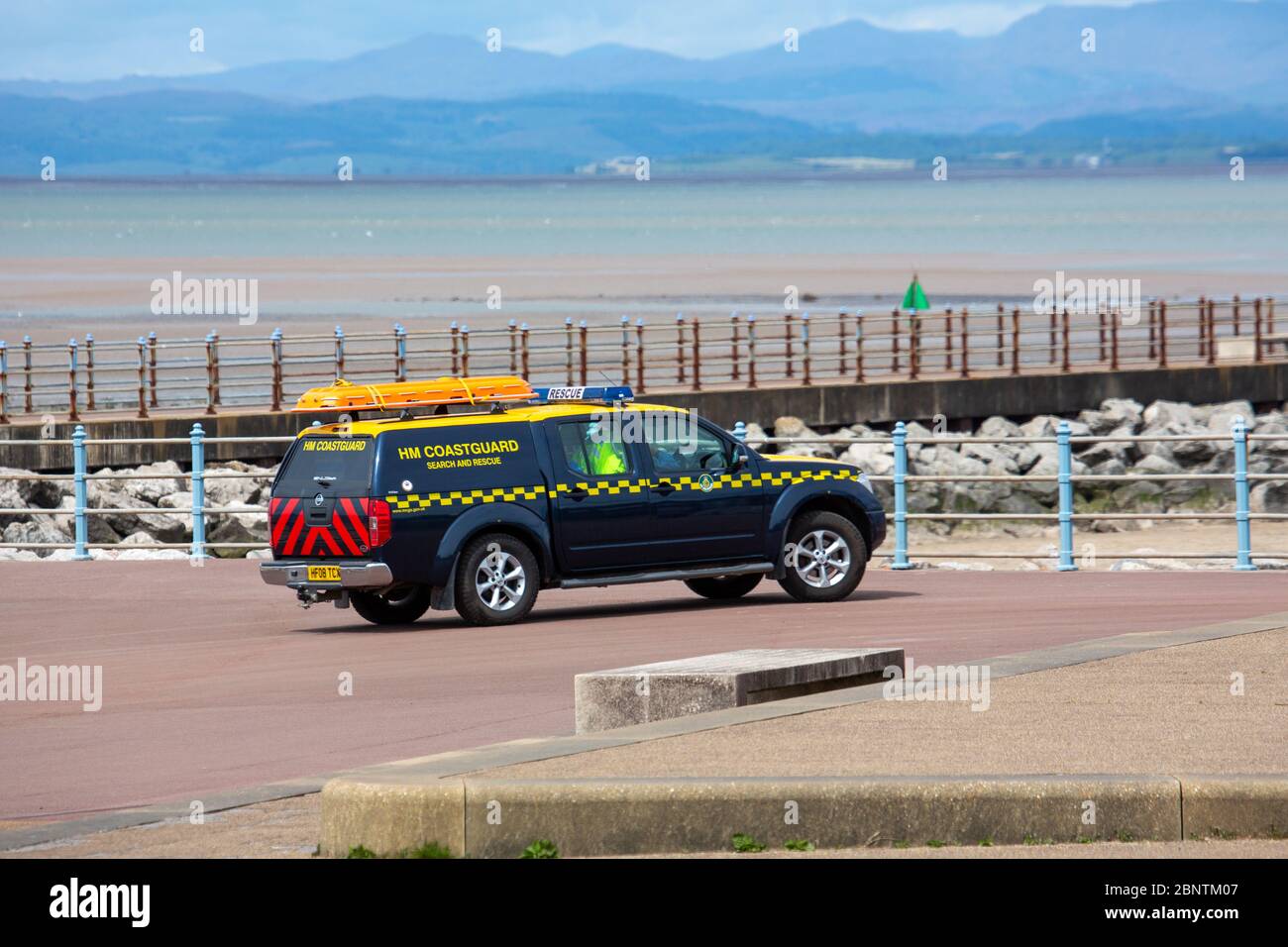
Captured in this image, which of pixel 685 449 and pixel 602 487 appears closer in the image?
pixel 602 487

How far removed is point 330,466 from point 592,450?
205 centimetres

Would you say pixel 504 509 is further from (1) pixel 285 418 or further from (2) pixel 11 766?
(1) pixel 285 418

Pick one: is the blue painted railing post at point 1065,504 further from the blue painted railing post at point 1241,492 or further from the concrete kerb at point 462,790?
the concrete kerb at point 462,790

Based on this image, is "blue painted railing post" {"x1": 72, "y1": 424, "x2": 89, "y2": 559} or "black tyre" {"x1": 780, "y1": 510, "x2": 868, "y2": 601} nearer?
"black tyre" {"x1": 780, "y1": 510, "x2": 868, "y2": 601}

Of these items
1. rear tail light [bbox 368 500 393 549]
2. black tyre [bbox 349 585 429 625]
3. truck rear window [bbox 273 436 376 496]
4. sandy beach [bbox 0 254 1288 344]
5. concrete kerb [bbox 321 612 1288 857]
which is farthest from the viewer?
sandy beach [bbox 0 254 1288 344]

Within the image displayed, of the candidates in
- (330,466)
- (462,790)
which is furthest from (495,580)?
(462,790)

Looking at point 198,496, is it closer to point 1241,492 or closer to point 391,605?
point 391,605

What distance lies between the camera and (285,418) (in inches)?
1291

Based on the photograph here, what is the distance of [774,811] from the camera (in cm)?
852

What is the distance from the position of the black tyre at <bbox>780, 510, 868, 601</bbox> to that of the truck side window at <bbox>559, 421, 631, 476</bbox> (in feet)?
5.34

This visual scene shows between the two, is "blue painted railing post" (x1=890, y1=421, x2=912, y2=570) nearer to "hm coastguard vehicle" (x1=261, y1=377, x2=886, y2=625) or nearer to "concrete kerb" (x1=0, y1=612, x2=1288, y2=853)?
"hm coastguard vehicle" (x1=261, y1=377, x2=886, y2=625)

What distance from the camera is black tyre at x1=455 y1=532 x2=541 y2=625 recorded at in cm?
1694

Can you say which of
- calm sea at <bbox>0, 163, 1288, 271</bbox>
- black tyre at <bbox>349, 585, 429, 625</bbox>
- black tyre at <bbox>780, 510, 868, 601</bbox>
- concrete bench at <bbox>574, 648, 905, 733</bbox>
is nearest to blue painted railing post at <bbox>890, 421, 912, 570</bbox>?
black tyre at <bbox>780, 510, 868, 601</bbox>

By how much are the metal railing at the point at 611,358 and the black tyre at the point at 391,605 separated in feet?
39.9
